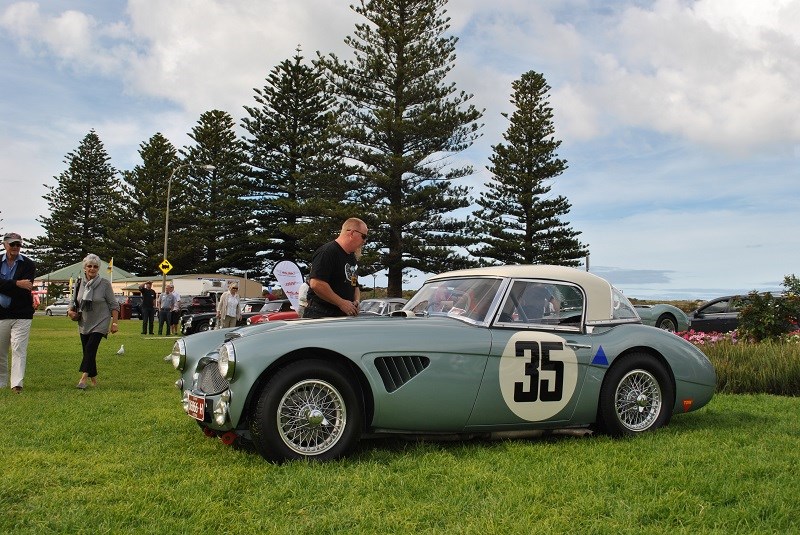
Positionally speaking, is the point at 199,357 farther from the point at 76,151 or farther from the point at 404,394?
the point at 76,151

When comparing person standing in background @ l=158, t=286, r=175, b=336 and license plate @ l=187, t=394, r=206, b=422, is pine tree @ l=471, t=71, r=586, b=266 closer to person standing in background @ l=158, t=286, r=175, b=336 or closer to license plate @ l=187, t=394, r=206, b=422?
person standing in background @ l=158, t=286, r=175, b=336

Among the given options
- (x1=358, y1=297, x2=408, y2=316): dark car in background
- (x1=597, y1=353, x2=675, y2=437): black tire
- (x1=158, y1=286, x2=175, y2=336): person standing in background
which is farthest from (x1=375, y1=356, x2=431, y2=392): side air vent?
(x1=158, y1=286, x2=175, y2=336): person standing in background

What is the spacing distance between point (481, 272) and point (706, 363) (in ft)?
7.20

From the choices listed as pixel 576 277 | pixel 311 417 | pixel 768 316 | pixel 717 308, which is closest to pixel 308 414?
pixel 311 417

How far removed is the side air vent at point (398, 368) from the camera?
4922 mm

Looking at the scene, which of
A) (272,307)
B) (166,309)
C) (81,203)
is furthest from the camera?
(81,203)

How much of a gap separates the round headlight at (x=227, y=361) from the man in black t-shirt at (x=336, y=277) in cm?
152

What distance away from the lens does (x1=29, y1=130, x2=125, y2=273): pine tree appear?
66938 millimetres

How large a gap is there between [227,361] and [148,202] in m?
59.2

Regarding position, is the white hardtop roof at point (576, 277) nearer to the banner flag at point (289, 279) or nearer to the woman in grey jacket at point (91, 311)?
the woman in grey jacket at point (91, 311)

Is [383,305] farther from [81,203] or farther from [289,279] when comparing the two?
[81,203]

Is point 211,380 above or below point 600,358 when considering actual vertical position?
below

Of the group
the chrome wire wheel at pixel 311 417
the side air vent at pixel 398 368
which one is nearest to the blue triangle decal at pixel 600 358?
the side air vent at pixel 398 368

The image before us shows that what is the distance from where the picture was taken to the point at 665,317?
17734 mm
